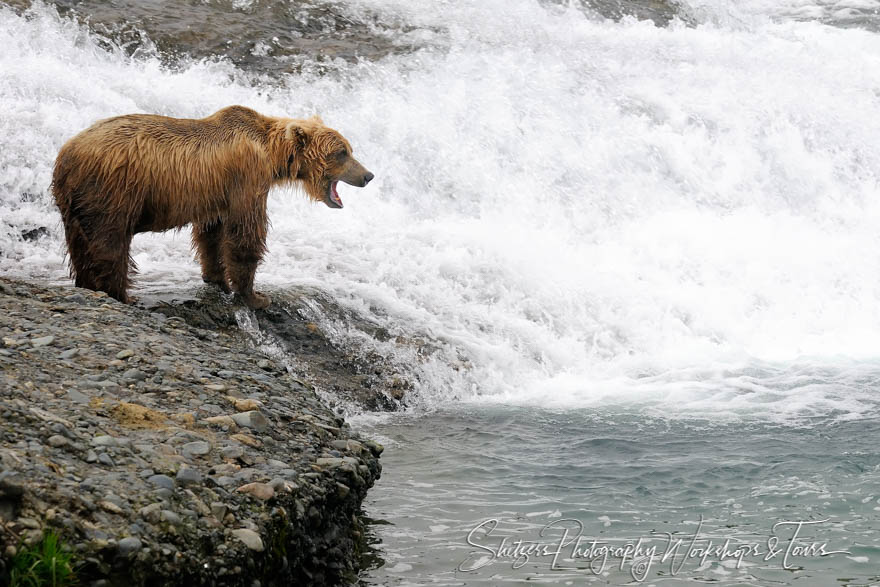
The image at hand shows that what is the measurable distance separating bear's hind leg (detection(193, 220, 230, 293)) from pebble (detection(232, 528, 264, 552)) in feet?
11.7

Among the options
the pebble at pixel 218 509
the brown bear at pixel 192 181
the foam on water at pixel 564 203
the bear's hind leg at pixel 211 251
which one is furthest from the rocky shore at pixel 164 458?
the foam on water at pixel 564 203

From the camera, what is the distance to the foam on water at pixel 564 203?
8391 mm

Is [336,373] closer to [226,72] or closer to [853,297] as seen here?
[226,72]

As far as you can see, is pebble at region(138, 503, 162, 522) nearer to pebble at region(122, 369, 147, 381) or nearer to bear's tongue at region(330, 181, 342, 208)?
pebble at region(122, 369, 147, 381)

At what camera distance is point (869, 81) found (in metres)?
15.9

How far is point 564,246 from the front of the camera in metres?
10.8

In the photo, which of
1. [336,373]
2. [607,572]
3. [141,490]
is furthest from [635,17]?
[141,490]

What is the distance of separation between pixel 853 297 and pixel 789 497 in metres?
6.25

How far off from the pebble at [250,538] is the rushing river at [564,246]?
3.03 ft

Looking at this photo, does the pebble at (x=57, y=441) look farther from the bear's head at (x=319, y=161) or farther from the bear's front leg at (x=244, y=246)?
the bear's head at (x=319, y=161)

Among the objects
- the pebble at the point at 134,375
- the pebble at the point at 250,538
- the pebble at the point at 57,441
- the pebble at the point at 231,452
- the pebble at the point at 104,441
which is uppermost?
the pebble at the point at 57,441

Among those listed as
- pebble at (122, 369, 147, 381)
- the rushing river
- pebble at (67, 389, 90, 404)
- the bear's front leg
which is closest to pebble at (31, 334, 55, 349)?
pebble at (122, 369, 147, 381)

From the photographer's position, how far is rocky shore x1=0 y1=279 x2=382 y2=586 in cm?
346

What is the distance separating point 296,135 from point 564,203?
498 centimetres
